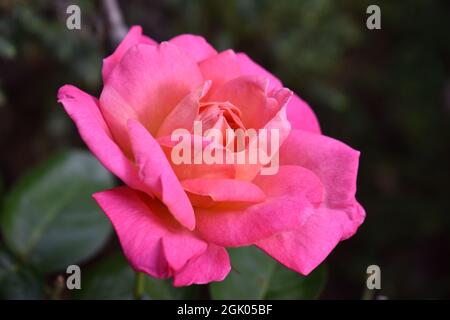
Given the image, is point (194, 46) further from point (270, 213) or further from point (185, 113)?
point (270, 213)

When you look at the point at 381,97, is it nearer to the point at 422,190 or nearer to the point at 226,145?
the point at 422,190

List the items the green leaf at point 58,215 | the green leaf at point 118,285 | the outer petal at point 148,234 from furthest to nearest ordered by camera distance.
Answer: the green leaf at point 58,215 < the green leaf at point 118,285 < the outer petal at point 148,234

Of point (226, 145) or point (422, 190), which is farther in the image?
point (422, 190)

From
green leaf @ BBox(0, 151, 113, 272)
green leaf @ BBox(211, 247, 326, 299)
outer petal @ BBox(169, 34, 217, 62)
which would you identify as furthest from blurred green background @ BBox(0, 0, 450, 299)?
outer petal @ BBox(169, 34, 217, 62)

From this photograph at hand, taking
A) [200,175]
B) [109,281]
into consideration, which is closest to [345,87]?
[109,281]

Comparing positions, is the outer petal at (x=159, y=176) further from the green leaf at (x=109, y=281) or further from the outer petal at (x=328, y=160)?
the green leaf at (x=109, y=281)

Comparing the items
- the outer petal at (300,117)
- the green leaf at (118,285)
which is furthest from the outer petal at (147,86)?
the green leaf at (118,285)
